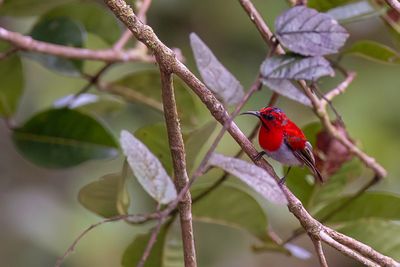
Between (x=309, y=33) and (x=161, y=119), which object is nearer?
(x=309, y=33)

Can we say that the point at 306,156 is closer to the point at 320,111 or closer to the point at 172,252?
the point at 320,111

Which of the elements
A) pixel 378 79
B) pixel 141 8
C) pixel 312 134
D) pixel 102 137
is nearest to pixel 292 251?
pixel 312 134

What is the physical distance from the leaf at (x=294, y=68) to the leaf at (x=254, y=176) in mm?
177

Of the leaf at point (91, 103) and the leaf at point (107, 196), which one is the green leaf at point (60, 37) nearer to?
the leaf at point (91, 103)

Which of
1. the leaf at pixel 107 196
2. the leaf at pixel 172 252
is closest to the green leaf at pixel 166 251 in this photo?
the leaf at pixel 172 252

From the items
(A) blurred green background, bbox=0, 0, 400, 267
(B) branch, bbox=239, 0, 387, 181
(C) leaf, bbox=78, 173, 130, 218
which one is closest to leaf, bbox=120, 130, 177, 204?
(C) leaf, bbox=78, 173, 130, 218

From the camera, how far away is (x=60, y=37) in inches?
63.0

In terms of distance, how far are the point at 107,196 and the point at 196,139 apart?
23cm

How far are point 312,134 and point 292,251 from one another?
238 millimetres

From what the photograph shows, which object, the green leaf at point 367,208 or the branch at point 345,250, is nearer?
the branch at point 345,250

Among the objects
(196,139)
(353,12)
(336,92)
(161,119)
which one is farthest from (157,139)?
(161,119)

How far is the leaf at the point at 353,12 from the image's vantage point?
4.74 feet

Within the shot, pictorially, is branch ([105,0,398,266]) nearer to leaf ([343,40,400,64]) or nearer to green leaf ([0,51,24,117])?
leaf ([343,40,400,64])

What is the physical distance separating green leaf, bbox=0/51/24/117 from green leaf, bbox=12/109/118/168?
54 millimetres
